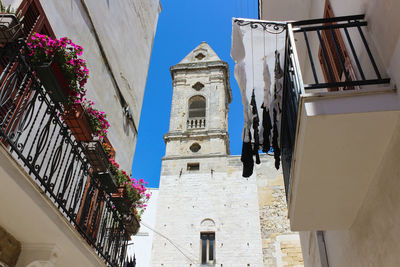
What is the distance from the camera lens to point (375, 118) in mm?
2629

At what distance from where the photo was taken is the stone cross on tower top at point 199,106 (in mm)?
22203

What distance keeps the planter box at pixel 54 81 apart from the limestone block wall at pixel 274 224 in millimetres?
15520

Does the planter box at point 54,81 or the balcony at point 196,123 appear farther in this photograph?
the balcony at point 196,123

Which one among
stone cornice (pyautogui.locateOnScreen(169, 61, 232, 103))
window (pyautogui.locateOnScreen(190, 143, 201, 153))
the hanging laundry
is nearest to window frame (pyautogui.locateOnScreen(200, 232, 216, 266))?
window (pyautogui.locateOnScreen(190, 143, 201, 153))

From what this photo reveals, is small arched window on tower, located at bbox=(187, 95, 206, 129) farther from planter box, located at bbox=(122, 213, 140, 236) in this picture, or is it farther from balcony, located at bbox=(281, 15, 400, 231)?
balcony, located at bbox=(281, 15, 400, 231)

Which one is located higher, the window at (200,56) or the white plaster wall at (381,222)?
the window at (200,56)

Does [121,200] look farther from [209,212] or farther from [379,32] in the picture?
[209,212]

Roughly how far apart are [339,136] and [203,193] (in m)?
17.6

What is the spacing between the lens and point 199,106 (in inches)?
992

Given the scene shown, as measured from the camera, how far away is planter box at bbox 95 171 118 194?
5012 mm

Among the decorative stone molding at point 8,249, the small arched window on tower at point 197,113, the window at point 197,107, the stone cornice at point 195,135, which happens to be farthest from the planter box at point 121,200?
the window at point 197,107

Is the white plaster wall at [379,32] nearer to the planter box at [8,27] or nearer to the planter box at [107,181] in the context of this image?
the planter box at [8,27]

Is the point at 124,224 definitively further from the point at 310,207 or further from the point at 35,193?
the point at 310,207

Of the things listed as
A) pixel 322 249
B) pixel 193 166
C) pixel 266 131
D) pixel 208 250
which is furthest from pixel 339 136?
pixel 193 166
